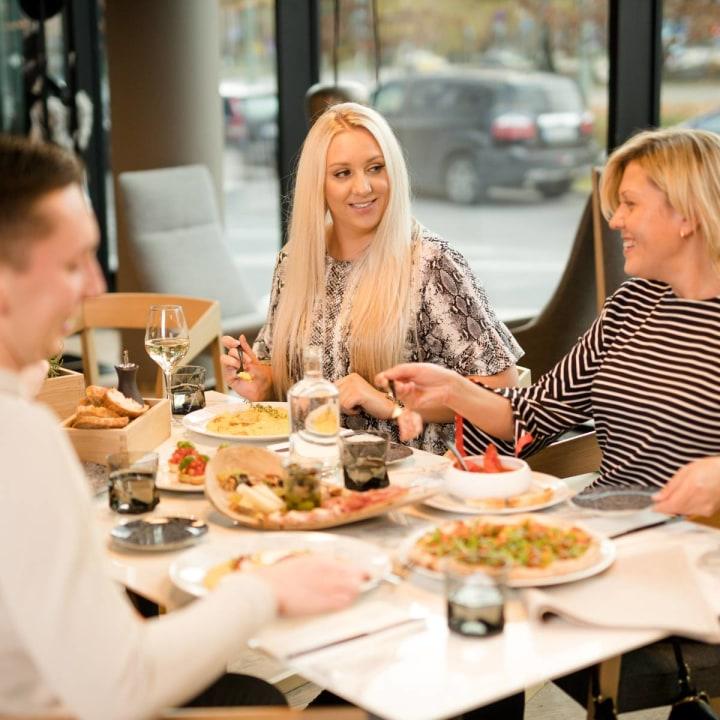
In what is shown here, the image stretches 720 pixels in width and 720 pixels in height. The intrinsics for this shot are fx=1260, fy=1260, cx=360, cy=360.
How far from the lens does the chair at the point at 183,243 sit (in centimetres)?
527

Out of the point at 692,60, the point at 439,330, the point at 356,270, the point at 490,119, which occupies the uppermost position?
the point at 692,60

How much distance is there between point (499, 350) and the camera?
10.2 ft

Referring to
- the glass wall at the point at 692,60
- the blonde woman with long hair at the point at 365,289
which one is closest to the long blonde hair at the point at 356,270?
the blonde woman with long hair at the point at 365,289

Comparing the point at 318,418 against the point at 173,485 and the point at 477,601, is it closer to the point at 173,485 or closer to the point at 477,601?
the point at 173,485

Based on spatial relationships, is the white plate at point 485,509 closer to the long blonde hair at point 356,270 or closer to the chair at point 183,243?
the long blonde hair at point 356,270

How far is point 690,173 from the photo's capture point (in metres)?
2.44

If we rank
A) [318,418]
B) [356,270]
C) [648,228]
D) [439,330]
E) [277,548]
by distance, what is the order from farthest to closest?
[356,270] < [439,330] < [648,228] < [318,418] < [277,548]

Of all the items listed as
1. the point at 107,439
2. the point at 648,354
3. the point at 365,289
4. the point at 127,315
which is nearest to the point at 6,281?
the point at 107,439

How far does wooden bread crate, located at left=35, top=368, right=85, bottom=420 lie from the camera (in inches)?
106

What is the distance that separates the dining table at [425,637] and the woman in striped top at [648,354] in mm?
377

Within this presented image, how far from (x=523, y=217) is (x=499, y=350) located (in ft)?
10.5

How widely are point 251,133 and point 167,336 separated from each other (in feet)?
16.2

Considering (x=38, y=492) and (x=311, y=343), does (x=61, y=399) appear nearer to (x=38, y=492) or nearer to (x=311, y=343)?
(x=311, y=343)

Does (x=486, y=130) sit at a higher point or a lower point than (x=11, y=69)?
lower
